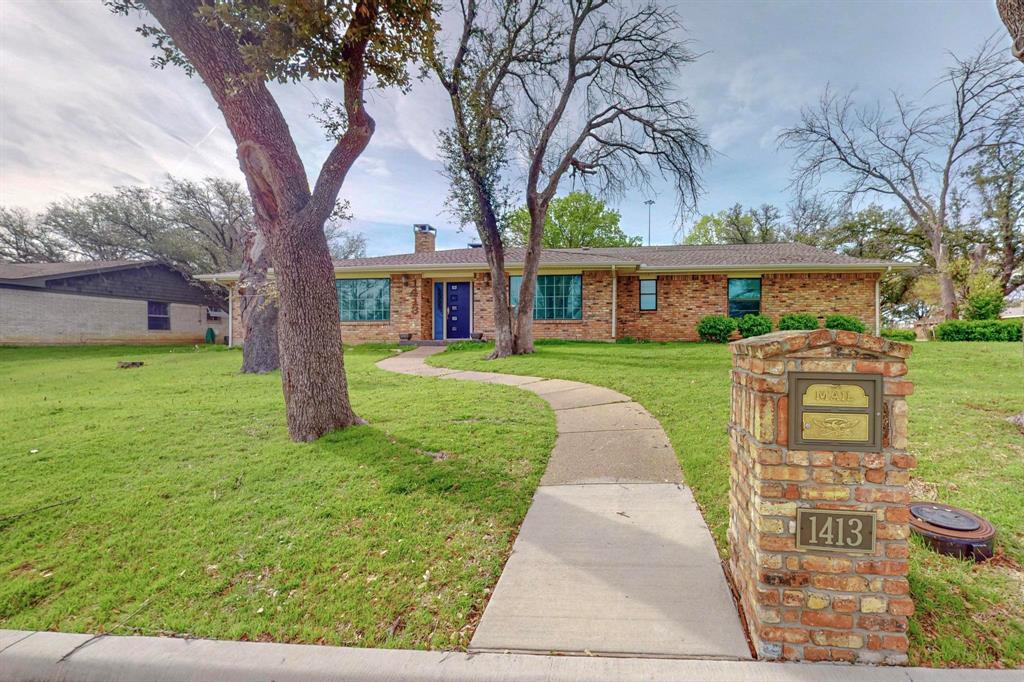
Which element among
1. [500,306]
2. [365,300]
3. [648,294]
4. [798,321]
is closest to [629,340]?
[648,294]

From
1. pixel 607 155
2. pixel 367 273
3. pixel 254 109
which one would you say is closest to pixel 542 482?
pixel 254 109

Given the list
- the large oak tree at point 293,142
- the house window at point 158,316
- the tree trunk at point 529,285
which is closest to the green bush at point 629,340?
the tree trunk at point 529,285

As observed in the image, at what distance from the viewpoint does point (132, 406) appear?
6.08 m

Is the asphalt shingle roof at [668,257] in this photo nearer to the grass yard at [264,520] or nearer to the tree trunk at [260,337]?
the tree trunk at [260,337]

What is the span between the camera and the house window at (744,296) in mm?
13539

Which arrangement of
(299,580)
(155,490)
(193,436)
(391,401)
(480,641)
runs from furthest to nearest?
1. (391,401)
2. (193,436)
3. (155,490)
4. (299,580)
5. (480,641)

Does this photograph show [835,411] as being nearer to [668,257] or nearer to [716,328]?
[716,328]

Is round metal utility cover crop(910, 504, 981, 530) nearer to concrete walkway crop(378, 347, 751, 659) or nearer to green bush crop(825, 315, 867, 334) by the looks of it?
concrete walkway crop(378, 347, 751, 659)

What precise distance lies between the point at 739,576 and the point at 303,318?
4260 millimetres

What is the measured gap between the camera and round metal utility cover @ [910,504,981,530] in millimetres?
2344

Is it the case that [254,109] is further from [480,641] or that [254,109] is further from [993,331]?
[993,331]

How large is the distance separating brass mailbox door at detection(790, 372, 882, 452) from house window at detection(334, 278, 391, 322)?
1444 centimetres

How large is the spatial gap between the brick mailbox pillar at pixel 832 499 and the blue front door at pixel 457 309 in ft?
44.0

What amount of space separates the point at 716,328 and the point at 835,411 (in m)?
12.0
